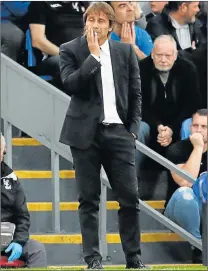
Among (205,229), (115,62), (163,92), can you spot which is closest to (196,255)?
(205,229)

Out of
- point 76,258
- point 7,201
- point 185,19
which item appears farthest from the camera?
point 185,19

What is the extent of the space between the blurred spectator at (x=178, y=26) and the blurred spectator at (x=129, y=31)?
267 millimetres

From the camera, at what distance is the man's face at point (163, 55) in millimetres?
10586

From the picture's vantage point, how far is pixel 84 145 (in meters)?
7.41

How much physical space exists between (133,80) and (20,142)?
317 cm

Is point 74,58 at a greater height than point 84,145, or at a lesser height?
greater

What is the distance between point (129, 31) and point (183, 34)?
2.43 feet

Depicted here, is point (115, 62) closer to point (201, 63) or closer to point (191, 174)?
point (191, 174)

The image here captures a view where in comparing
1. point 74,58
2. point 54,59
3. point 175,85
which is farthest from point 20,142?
point 74,58

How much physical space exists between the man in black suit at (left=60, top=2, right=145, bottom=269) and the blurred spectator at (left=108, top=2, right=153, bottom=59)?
331cm

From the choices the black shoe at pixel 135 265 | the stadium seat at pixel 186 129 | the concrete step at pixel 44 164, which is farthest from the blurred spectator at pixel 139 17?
the black shoe at pixel 135 265

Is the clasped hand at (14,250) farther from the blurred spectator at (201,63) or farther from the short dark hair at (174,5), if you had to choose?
the short dark hair at (174,5)

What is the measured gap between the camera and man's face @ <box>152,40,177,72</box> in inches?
417

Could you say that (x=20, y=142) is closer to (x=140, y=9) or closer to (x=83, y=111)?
(x=140, y=9)
